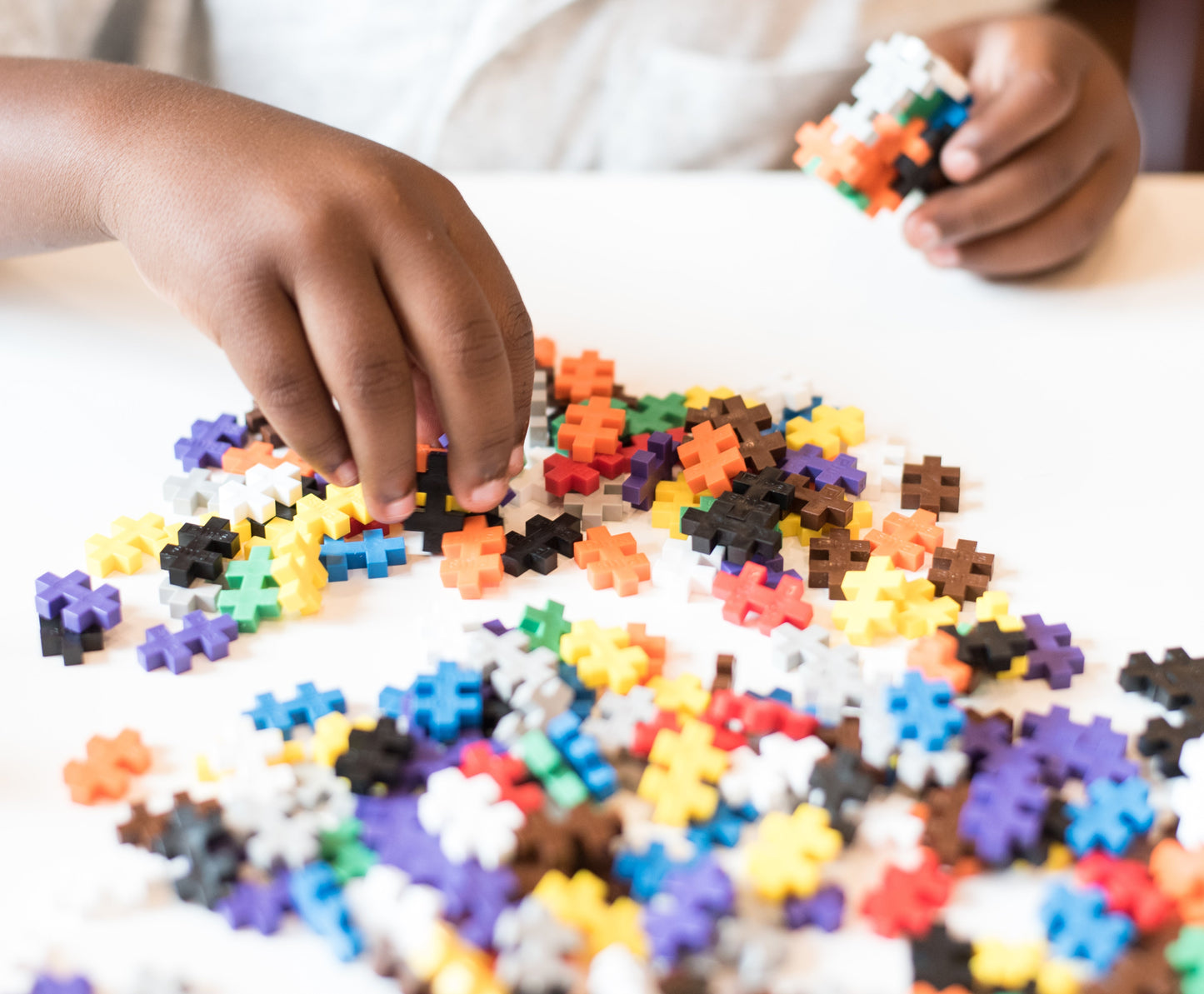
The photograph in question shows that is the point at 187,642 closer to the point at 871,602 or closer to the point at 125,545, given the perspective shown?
the point at 125,545

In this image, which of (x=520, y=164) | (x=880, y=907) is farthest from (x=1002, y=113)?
(x=880, y=907)

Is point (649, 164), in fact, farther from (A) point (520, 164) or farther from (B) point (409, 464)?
(B) point (409, 464)

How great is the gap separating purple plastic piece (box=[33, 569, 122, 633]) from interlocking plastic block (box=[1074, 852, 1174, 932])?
23.2 inches

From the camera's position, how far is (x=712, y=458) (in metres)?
0.81

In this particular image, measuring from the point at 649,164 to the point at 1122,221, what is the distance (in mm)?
584

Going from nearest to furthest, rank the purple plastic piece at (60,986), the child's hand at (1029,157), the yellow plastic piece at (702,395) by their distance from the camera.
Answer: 1. the purple plastic piece at (60,986)
2. the yellow plastic piece at (702,395)
3. the child's hand at (1029,157)

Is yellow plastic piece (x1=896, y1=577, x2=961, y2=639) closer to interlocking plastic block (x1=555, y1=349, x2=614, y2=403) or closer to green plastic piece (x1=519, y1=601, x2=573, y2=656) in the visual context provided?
green plastic piece (x1=519, y1=601, x2=573, y2=656)

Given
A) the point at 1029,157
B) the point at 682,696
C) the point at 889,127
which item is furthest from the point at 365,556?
the point at 1029,157

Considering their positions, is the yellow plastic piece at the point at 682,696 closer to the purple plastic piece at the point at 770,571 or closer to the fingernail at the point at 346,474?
the purple plastic piece at the point at 770,571

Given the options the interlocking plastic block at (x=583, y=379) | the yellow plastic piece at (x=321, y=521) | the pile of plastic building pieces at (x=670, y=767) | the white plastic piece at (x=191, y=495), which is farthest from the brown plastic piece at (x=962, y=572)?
the white plastic piece at (x=191, y=495)

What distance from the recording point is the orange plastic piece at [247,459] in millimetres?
808

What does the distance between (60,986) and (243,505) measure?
36 centimetres

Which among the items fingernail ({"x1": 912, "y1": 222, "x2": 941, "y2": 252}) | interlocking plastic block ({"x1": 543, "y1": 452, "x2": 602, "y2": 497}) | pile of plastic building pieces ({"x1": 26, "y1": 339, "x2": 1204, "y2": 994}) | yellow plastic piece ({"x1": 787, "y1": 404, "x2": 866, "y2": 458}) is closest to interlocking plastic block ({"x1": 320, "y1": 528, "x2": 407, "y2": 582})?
pile of plastic building pieces ({"x1": 26, "y1": 339, "x2": 1204, "y2": 994})

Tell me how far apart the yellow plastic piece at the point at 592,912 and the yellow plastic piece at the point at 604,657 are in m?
0.14
